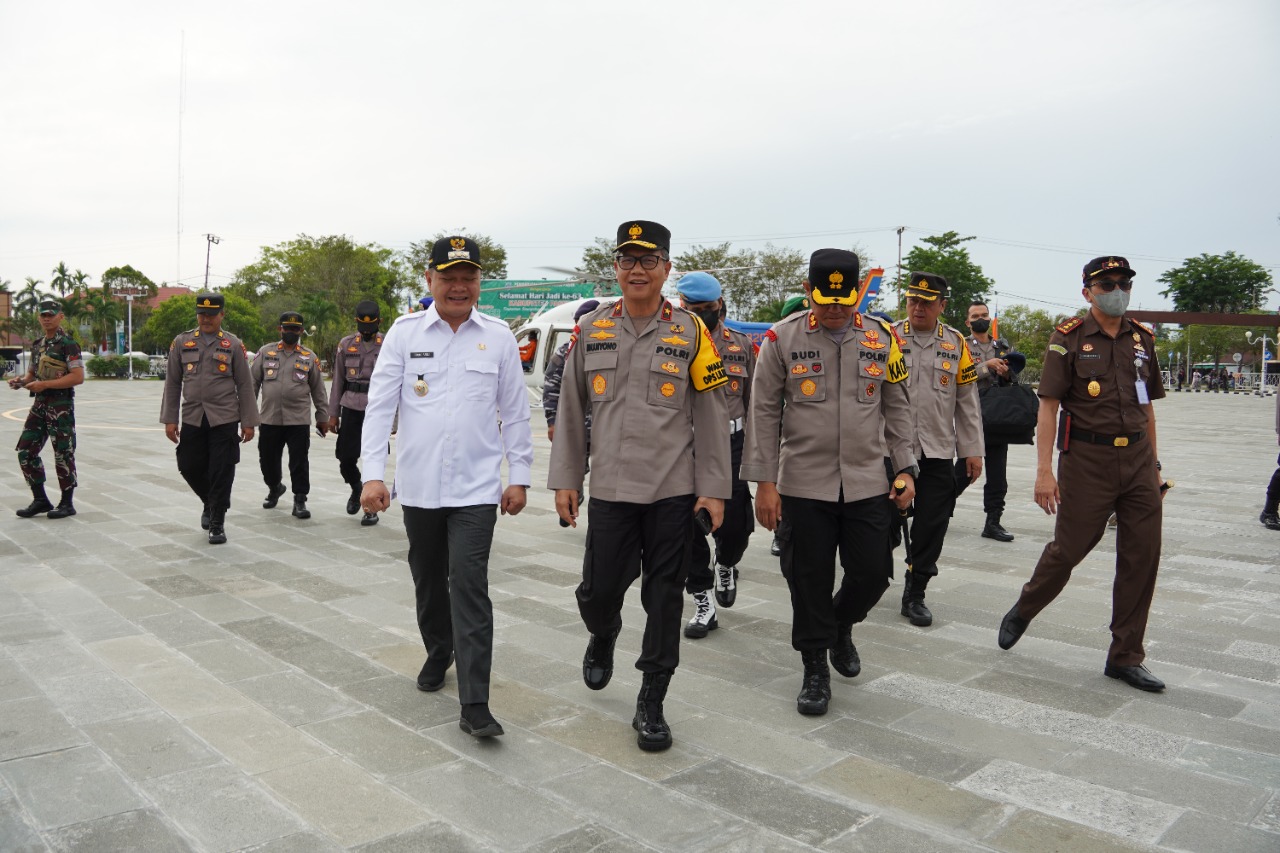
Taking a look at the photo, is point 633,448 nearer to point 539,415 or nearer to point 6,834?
point 6,834

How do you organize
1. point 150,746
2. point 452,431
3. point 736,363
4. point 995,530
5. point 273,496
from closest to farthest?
point 150,746, point 452,431, point 736,363, point 995,530, point 273,496

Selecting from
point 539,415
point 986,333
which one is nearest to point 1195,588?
point 986,333

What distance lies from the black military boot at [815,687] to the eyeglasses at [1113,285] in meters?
2.17

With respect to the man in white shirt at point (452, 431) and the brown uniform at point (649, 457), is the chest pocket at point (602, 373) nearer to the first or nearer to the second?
the brown uniform at point (649, 457)

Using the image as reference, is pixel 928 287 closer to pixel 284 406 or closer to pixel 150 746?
pixel 150 746

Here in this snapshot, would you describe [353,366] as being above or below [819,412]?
above

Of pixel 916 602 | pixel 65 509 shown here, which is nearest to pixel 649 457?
pixel 916 602

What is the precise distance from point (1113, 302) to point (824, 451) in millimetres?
1604

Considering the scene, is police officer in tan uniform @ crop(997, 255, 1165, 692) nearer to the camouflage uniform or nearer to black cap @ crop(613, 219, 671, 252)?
black cap @ crop(613, 219, 671, 252)

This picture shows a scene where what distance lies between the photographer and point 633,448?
389 cm

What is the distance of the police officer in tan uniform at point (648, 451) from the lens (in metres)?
3.87

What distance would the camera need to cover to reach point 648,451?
12.7 feet

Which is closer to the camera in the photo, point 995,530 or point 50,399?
point 995,530

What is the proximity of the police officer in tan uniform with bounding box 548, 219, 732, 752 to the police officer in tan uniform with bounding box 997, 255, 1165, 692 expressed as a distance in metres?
1.72
